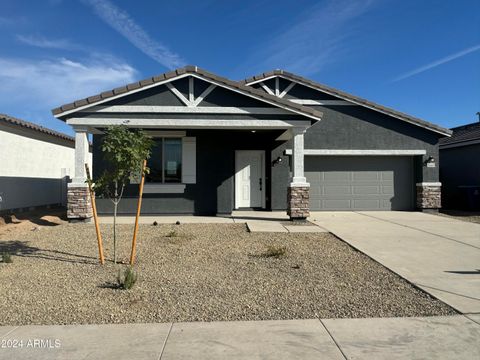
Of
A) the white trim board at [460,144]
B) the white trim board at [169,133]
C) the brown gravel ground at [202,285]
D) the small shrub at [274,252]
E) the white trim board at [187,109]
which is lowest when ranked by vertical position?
the brown gravel ground at [202,285]

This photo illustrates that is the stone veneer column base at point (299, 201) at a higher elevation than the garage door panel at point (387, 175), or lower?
lower

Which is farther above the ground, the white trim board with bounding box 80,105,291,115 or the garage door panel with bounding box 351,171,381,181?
the white trim board with bounding box 80,105,291,115

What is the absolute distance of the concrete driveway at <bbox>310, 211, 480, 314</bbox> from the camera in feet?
18.1

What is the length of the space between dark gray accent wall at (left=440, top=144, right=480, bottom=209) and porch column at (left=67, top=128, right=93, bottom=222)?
14622 millimetres

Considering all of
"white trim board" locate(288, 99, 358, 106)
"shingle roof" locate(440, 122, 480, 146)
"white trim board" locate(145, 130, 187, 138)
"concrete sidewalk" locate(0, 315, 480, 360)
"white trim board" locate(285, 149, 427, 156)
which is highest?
"white trim board" locate(288, 99, 358, 106)

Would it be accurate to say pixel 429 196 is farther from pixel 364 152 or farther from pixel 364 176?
pixel 364 152

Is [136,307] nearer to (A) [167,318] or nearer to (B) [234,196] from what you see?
(A) [167,318]

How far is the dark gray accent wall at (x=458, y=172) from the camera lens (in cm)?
1684

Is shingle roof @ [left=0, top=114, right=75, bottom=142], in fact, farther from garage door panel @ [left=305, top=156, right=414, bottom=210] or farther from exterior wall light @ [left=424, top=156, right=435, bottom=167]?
exterior wall light @ [left=424, top=156, right=435, bottom=167]

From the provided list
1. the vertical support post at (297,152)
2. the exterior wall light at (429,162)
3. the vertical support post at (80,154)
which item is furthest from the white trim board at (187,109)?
the exterior wall light at (429,162)

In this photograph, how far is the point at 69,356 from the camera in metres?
3.58

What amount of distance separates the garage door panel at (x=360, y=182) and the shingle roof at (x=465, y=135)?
3.66 m

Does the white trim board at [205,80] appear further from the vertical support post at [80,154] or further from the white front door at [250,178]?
the white front door at [250,178]

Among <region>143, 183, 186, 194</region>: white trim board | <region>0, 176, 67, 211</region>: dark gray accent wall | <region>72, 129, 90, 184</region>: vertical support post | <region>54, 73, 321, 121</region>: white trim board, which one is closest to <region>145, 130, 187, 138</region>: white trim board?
<region>143, 183, 186, 194</region>: white trim board
